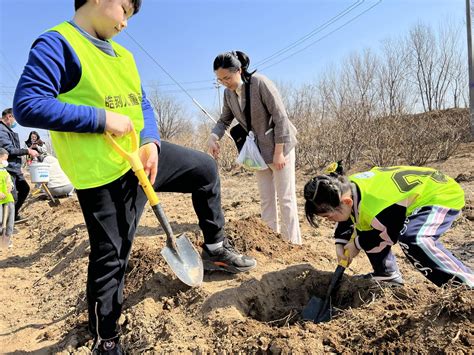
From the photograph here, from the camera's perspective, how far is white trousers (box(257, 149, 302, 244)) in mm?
3566

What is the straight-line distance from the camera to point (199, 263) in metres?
2.40

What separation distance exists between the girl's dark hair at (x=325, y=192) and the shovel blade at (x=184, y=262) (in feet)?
2.46

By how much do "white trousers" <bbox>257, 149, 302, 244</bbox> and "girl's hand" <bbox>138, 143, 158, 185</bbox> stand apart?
5.42 feet

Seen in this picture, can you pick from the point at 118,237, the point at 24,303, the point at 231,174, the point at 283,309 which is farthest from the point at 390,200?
the point at 231,174

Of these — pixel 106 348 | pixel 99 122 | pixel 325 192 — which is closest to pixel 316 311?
pixel 325 192

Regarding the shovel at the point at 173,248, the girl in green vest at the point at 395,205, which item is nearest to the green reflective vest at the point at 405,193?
the girl in green vest at the point at 395,205

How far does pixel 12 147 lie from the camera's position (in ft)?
21.9

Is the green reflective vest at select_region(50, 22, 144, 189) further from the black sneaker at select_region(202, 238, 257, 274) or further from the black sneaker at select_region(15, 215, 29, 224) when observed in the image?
the black sneaker at select_region(15, 215, 29, 224)

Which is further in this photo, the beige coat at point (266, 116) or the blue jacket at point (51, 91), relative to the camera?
the beige coat at point (266, 116)

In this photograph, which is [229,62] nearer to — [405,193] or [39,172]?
[405,193]

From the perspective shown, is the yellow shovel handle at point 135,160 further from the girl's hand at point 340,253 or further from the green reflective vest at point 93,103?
the girl's hand at point 340,253

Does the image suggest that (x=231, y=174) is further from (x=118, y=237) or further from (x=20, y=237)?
(x=118, y=237)

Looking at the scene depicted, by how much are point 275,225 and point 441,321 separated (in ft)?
7.26

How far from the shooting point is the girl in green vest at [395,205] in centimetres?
230
